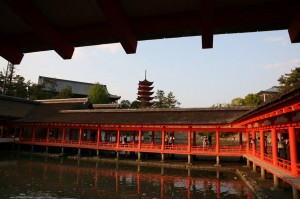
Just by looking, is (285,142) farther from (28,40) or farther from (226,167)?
(28,40)

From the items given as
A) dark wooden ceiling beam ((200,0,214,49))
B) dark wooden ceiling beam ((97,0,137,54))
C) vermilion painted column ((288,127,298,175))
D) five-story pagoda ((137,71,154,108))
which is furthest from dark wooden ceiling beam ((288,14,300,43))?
five-story pagoda ((137,71,154,108))

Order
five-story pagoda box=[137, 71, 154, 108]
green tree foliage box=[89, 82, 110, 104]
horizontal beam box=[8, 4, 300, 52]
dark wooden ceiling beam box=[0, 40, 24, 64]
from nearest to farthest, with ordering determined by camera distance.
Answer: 1. horizontal beam box=[8, 4, 300, 52]
2. dark wooden ceiling beam box=[0, 40, 24, 64]
3. green tree foliage box=[89, 82, 110, 104]
4. five-story pagoda box=[137, 71, 154, 108]

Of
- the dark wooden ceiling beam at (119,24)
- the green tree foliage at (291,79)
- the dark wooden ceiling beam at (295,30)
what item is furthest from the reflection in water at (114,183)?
the green tree foliage at (291,79)

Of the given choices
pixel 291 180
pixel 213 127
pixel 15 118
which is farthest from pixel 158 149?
pixel 15 118

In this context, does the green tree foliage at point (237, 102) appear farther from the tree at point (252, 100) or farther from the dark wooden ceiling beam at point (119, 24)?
the dark wooden ceiling beam at point (119, 24)

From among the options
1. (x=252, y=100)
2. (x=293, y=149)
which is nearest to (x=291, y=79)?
(x=252, y=100)

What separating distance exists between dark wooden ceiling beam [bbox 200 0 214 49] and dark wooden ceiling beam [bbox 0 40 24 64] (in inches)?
102

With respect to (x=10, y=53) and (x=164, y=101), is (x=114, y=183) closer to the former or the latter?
(x=10, y=53)

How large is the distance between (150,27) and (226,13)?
2.85 ft

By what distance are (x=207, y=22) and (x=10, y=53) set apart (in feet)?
8.77

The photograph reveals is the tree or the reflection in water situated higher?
the tree

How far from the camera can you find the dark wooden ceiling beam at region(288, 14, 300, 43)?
2564 mm

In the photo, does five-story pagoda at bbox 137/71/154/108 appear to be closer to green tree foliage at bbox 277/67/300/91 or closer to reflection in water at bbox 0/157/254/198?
green tree foliage at bbox 277/67/300/91

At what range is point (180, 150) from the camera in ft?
77.4
